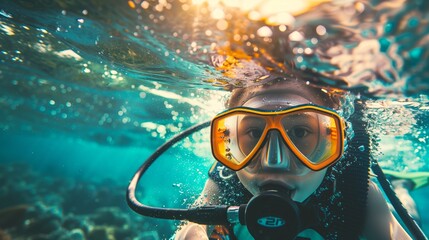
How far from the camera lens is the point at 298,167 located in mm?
3404

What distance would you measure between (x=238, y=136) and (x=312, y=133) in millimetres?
1030

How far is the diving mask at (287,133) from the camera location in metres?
3.38

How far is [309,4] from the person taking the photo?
3.14 m

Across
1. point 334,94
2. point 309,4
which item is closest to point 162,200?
point 334,94

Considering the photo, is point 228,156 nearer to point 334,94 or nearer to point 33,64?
point 334,94

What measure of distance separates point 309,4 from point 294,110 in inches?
48.9

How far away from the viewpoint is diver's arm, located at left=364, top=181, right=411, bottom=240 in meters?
3.86

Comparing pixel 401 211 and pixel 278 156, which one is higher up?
pixel 278 156

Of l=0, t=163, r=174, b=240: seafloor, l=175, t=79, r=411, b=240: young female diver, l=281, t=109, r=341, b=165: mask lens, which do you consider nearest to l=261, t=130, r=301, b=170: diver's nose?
l=175, t=79, r=411, b=240: young female diver

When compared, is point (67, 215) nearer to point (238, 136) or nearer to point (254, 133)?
point (238, 136)

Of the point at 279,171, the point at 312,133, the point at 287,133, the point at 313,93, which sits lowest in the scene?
the point at 279,171

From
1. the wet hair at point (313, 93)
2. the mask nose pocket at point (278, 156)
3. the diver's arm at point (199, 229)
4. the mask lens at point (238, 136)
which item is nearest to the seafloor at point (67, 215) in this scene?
the diver's arm at point (199, 229)

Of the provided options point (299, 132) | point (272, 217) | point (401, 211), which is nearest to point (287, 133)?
point (299, 132)

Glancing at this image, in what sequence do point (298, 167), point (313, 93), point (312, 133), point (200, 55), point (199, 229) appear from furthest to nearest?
1. point (200, 55)
2. point (313, 93)
3. point (199, 229)
4. point (312, 133)
5. point (298, 167)
